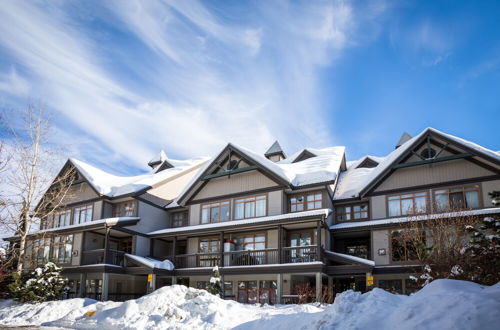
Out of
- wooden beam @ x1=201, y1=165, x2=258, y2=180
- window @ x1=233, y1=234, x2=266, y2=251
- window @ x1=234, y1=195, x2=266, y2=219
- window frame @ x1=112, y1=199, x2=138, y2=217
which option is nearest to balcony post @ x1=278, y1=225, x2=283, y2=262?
window @ x1=234, y1=195, x2=266, y2=219

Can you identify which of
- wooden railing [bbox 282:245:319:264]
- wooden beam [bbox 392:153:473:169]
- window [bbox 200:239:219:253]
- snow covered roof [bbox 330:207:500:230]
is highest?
wooden beam [bbox 392:153:473:169]

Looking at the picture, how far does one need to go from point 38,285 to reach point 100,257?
5893 millimetres

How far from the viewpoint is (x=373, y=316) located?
9.36 m

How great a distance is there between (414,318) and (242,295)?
1992cm

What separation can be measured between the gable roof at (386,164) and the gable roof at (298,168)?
5.02 feet

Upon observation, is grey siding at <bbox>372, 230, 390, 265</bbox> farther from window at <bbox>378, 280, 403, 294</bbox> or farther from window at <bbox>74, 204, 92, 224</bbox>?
window at <bbox>74, 204, 92, 224</bbox>

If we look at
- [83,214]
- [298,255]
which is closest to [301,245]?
[298,255]

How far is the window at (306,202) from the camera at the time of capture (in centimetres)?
2631

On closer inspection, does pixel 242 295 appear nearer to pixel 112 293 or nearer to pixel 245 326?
pixel 112 293

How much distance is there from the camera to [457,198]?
77.5ft

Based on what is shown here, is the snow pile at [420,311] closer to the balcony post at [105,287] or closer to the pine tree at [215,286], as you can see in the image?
the pine tree at [215,286]

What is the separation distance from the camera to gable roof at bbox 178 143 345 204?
2627 cm

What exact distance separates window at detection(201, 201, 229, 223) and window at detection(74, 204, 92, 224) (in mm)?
8466

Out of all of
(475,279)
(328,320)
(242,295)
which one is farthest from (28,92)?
(475,279)
